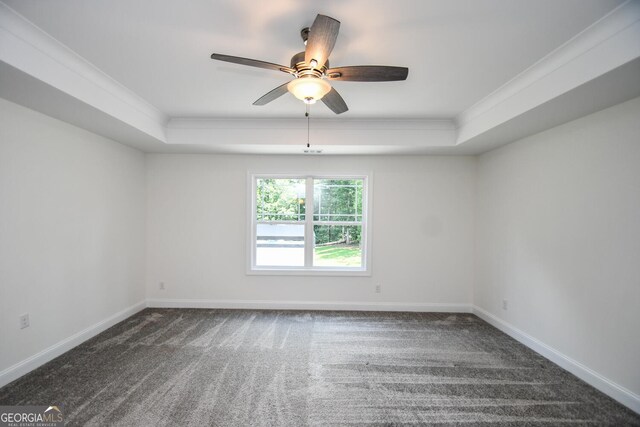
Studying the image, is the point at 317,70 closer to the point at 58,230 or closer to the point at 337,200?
the point at 337,200

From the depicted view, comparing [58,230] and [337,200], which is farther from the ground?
[337,200]

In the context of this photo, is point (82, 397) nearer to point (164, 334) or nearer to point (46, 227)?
point (164, 334)

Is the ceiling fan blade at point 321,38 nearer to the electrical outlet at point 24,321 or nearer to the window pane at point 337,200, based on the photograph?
the window pane at point 337,200

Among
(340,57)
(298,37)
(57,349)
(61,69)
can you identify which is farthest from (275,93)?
(57,349)

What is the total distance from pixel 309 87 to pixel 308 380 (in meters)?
2.32

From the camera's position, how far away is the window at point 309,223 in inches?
167

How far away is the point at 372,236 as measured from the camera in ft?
13.4

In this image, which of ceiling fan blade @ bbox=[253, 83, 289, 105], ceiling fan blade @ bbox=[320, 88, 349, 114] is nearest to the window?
ceiling fan blade @ bbox=[320, 88, 349, 114]

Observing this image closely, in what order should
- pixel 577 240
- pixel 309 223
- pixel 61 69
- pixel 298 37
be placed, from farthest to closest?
pixel 309 223, pixel 577 240, pixel 61 69, pixel 298 37

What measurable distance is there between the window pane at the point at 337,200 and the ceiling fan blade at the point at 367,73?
8.08 ft

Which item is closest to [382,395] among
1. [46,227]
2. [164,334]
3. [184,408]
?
[184,408]

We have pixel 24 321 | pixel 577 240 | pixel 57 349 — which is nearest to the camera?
pixel 24 321

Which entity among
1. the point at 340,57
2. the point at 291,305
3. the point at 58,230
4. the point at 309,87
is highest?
the point at 340,57

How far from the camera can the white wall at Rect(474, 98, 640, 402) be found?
2125 millimetres
